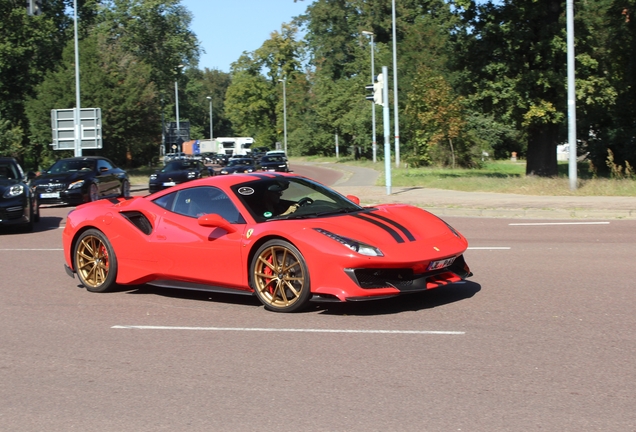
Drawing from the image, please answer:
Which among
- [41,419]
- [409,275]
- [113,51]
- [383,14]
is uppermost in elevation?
[383,14]

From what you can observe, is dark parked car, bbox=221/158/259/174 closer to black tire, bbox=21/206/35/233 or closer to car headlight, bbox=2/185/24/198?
black tire, bbox=21/206/35/233

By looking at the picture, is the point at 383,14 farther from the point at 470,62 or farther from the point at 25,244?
the point at 25,244

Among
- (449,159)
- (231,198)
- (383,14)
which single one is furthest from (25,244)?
(383,14)

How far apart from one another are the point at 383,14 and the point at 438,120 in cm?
4401

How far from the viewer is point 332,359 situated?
6.34 metres

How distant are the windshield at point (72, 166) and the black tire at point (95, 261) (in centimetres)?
1764

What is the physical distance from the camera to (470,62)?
3148 centimetres

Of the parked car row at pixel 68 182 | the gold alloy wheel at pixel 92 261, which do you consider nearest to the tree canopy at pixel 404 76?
the parked car row at pixel 68 182

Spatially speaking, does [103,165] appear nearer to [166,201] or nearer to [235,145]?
[166,201]

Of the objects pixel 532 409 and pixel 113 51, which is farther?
pixel 113 51

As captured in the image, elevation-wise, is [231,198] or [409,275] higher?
[231,198]

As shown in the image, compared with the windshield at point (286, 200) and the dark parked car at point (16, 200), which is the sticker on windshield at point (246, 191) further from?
the dark parked car at point (16, 200)

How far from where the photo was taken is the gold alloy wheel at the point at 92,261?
31.4ft

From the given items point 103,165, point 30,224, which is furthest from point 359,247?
point 103,165
